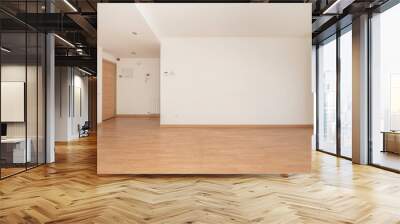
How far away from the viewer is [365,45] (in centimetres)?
635

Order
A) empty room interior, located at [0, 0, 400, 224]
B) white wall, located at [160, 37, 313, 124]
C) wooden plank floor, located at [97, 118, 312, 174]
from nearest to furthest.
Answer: empty room interior, located at [0, 0, 400, 224], white wall, located at [160, 37, 313, 124], wooden plank floor, located at [97, 118, 312, 174]

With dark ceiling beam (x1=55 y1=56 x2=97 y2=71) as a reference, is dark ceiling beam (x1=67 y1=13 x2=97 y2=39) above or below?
above

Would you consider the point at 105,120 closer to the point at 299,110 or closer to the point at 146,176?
the point at 146,176

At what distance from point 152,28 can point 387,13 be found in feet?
15.4

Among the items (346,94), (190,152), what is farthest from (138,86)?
(346,94)

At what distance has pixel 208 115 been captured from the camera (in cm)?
472

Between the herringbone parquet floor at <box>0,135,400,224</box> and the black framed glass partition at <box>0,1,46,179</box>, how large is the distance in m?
0.71

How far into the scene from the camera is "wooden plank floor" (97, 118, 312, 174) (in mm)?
5199

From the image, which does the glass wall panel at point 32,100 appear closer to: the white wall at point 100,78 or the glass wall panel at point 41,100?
the glass wall panel at point 41,100

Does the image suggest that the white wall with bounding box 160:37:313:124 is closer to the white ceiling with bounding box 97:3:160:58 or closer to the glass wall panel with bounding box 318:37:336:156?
the white ceiling with bounding box 97:3:160:58

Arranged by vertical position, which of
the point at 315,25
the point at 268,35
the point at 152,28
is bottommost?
the point at 268,35

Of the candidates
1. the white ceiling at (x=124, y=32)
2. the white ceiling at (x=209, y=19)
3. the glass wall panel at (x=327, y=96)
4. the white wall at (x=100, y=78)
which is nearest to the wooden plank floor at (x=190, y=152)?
the white wall at (x=100, y=78)

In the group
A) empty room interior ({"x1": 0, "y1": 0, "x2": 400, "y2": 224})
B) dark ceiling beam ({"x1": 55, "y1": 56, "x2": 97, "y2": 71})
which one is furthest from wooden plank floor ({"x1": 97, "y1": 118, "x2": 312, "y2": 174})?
dark ceiling beam ({"x1": 55, "y1": 56, "x2": 97, "y2": 71})

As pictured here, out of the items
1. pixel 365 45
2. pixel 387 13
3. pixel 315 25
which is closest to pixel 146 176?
pixel 315 25
